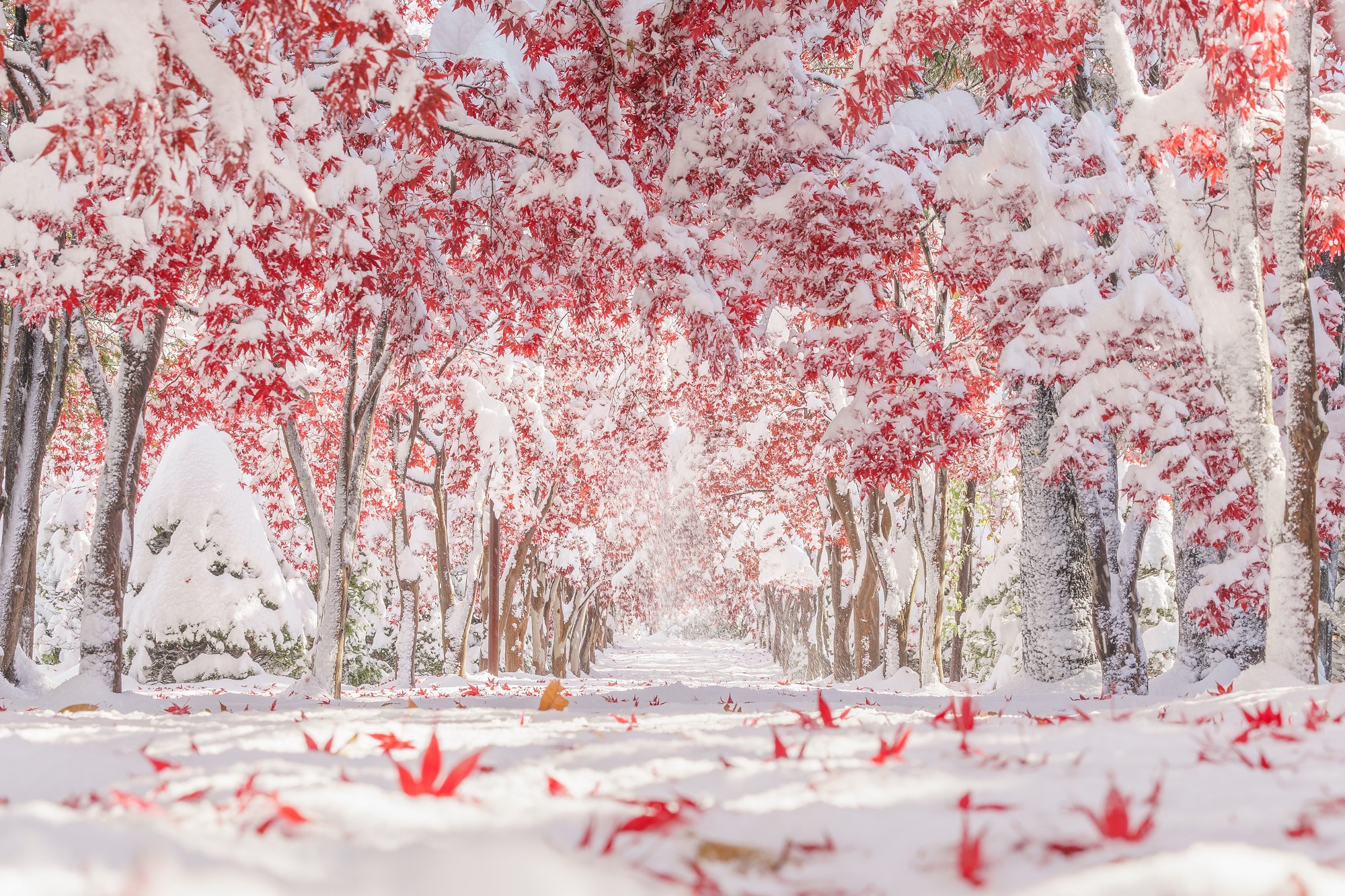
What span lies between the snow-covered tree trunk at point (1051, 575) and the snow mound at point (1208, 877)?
277 inches

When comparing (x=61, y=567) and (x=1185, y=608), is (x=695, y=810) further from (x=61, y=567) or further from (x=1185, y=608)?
(x=61, y=567)

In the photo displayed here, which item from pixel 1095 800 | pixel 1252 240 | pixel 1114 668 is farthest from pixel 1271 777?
pixel 1114 668

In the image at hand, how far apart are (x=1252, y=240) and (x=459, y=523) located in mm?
20640

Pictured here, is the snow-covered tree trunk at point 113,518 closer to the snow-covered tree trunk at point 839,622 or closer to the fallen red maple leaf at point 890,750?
the fallen red maple leaf at point 890,750

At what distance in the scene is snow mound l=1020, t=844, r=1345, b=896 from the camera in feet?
3.78

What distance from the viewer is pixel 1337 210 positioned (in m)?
5.39

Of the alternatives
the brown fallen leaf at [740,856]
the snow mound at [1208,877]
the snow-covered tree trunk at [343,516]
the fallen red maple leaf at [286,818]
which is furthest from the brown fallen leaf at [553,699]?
the snow-covered tree trunk at [343,516]

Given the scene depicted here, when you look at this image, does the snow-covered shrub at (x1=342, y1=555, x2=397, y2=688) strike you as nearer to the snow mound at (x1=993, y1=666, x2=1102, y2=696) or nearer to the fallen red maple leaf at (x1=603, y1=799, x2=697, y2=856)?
the snow mound at (x1=993, y1=666, x2=1102, y2=696)

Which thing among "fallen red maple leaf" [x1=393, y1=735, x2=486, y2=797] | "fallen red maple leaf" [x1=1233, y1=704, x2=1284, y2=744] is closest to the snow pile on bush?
"fallen red maple leaf" [x1=393, y1=735, x2=486, y2=797]

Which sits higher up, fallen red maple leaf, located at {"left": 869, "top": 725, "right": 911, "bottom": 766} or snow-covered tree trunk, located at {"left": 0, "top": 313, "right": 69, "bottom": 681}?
snow-covered tree trunk, located at {"left": 0, "top": 313, "right": 69, "bottom": 681}

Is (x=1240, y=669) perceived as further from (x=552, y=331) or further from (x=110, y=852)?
(x=552, y=331)

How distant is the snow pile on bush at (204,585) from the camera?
55.0 ft

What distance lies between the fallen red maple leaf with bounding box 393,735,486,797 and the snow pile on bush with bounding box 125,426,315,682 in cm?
1769

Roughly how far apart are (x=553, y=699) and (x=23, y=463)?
244 inches
